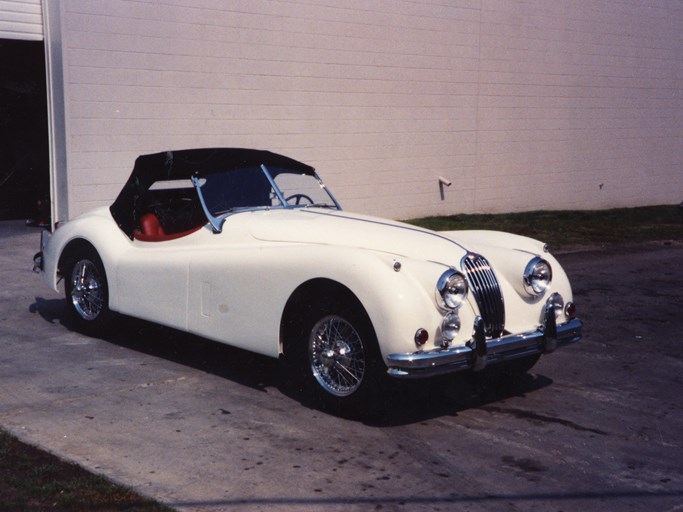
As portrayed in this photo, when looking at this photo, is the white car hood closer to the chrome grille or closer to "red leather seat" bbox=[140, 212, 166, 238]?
the chrome grille

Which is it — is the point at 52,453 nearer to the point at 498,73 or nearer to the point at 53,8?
the point at 53,8

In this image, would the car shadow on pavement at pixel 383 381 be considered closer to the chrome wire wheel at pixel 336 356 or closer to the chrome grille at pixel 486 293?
the chrome wire wheel at pixel 336 356

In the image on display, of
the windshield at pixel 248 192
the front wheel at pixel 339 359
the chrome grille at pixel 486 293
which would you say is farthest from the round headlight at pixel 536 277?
the windshield at pixel 248 192

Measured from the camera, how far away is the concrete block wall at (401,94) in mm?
12953

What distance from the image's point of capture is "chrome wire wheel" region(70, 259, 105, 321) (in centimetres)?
775

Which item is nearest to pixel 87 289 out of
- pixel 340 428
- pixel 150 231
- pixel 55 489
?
pixel 150 231

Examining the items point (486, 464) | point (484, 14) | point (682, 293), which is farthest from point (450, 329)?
point (484, 14)

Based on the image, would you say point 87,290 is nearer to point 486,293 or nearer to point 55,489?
point 55,489

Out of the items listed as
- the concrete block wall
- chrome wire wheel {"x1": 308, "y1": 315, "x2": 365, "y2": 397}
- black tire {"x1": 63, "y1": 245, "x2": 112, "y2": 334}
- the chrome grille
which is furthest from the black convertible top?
the concrete block wall

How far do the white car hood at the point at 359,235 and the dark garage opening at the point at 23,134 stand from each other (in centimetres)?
887

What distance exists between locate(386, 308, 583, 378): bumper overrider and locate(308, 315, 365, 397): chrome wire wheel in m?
0.35

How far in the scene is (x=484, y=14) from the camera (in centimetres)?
1758

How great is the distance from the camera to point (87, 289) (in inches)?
311

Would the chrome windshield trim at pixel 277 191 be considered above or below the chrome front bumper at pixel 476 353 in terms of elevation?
above
